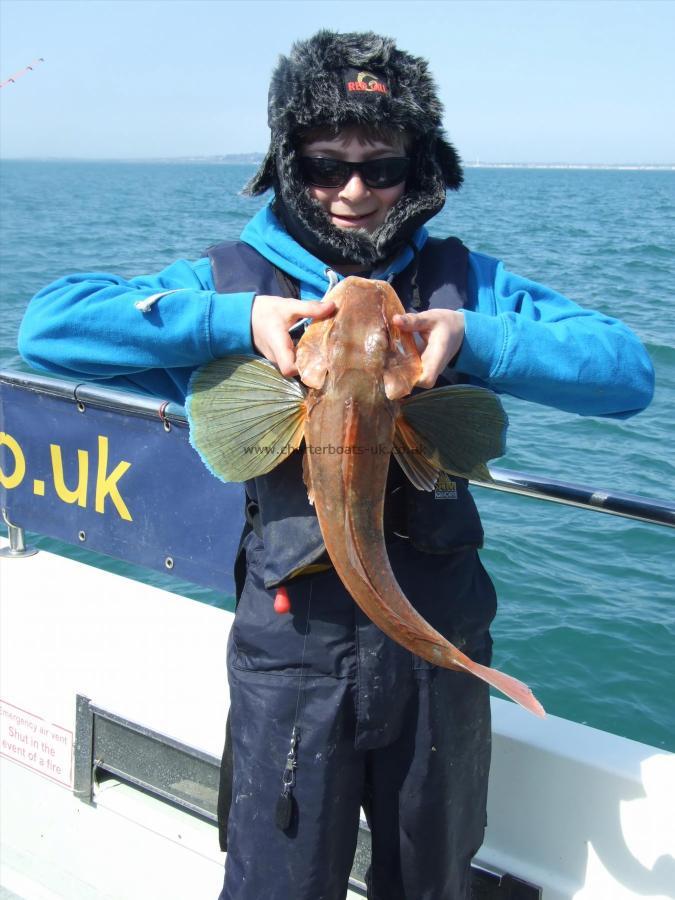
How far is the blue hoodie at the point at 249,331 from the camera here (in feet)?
7.46

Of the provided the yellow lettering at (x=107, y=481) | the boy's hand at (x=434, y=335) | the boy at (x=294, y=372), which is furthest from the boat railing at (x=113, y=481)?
the boy's hand at (x=434, y=335)

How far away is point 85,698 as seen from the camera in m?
3.43

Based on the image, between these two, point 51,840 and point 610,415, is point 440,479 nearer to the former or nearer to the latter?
point 610,415

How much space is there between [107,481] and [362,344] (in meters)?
2.11

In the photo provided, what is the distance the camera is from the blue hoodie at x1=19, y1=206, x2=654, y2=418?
227 centimetres

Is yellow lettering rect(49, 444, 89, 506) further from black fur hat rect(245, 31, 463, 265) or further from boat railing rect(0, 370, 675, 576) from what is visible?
black fur hat rect(245, 31, 463, 265)

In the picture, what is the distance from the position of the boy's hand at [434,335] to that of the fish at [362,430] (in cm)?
2

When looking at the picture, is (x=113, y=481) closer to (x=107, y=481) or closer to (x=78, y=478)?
(x=107, y=481)

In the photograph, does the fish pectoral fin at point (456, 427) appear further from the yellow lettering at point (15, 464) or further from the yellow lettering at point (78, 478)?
the yellow lettering at point (15, 464)

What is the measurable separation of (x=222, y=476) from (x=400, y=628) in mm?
600

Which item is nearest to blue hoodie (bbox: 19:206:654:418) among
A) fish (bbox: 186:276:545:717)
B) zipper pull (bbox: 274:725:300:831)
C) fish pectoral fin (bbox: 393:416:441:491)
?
fish (bbox: 186:276:545:717)

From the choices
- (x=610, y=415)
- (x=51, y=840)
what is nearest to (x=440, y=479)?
(x=610, y=415)

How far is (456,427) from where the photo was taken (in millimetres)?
2238

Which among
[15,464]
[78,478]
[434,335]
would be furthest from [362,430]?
[15,464]
